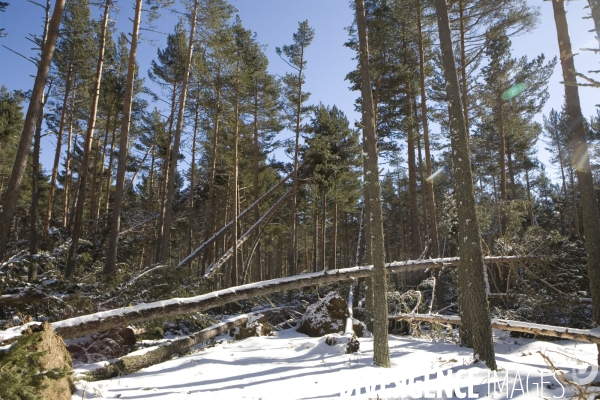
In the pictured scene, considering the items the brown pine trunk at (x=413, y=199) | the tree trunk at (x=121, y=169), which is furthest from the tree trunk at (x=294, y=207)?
the tree trunk at (x=121, y=169)

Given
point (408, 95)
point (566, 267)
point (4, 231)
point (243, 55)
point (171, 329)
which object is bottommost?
point (171, 329)

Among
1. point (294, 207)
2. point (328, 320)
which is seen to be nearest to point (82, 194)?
point (328, 320)

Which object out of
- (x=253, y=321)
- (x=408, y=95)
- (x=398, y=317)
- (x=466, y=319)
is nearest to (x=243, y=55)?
(x=408, y=95)

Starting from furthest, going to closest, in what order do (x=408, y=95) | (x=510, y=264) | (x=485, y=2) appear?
(x=408, y=95) → (x=485, y=2) → (x=510, y=264)

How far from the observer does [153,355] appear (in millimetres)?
6492

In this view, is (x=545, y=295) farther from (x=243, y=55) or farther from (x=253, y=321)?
(x=243, y=55)

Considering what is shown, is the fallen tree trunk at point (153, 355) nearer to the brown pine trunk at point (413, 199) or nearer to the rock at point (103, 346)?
the rock at point (103, 346)

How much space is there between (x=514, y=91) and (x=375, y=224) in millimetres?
18702

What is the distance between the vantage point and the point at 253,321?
10.2 metres

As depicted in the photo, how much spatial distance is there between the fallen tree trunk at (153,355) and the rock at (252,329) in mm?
386

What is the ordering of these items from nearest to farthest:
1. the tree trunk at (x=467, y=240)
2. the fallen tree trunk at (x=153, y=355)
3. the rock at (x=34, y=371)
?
the rock at (x=34, y=371), the fallen tree trunk at (x=153, y=355), the tree trunk at (x=467, y=240)

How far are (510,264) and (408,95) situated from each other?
9595mm

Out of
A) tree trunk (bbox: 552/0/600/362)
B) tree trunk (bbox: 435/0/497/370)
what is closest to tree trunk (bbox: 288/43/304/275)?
tree trunk (bbox: 435/0/497/370)

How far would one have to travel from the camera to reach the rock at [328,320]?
9797mm
